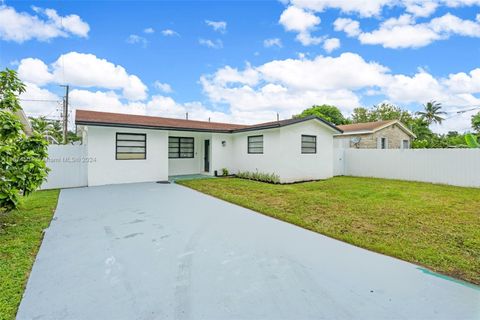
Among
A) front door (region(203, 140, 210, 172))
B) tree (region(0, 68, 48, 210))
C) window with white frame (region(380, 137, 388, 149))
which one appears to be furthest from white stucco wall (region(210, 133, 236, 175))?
window with white frame (region(380, 137, 388, 149))

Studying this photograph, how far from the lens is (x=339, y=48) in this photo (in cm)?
1322

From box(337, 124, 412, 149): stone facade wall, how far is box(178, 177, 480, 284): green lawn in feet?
30.2

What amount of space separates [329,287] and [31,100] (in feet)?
82.2

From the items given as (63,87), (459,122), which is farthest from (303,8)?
(459,122)

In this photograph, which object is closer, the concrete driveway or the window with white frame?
the concrete driveway

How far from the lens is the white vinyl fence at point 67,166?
9734mm

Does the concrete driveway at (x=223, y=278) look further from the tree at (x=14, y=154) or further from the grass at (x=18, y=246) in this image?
the tree at (x=14, y=154)

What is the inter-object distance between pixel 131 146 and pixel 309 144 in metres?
8.58

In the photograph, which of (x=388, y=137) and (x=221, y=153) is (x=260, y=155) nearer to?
(x=221, y=153)

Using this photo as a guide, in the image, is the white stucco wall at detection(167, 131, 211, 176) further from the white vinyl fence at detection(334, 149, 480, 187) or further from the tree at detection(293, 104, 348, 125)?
the tree at detection(293, 104, 348, 125)

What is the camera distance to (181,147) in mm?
14211

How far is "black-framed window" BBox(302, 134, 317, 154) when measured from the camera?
12125 mm

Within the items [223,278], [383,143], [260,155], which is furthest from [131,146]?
[383,143]

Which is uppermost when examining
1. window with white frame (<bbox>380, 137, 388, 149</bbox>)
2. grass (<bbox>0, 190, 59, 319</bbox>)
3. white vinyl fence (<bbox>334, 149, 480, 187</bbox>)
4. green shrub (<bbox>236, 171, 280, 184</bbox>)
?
window with white frame (<bbox>380, 137, 388, 149</bbox>)
